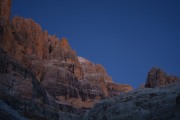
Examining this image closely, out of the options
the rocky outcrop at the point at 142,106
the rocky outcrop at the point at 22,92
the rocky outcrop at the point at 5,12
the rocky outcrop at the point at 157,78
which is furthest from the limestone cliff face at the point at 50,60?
the rocky outcrop at the point at 142,106

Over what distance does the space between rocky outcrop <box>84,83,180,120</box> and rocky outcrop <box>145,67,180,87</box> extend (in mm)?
53012

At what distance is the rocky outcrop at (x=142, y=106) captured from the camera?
5153 cm

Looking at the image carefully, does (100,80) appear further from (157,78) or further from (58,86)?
(157,78)

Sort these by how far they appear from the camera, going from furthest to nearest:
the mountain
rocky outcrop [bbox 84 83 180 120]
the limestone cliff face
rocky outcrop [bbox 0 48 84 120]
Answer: the limestone cliff face → rocky outcrop [bbox 0 48 84 120] → the mountain → rocky outcrop [bbox 84 83 180 120]

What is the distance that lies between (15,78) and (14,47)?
30.7 metres

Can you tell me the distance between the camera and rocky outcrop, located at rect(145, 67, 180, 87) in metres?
116

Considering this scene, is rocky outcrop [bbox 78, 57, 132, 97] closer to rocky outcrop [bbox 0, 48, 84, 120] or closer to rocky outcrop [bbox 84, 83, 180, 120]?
rocky outcrop [bbox 0, 48, 84, 120]

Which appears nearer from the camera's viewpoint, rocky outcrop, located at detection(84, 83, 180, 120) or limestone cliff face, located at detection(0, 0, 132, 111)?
rocky outcrop, located at detection(84, 83, 180, 120)

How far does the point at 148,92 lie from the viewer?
61.5m

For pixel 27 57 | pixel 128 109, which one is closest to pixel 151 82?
pixel 27 57

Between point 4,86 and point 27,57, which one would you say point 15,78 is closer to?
point 4,86

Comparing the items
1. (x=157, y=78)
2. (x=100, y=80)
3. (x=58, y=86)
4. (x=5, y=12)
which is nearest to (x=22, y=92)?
(x=5, y=12)

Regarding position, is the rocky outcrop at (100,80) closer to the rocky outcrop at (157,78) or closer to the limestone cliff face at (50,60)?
the limestone cliff face at (50,60)

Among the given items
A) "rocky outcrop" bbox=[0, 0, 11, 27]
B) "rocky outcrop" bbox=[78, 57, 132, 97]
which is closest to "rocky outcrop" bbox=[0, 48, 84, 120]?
"rocky outcrop" bbox=[0, 0, 11, 27]
